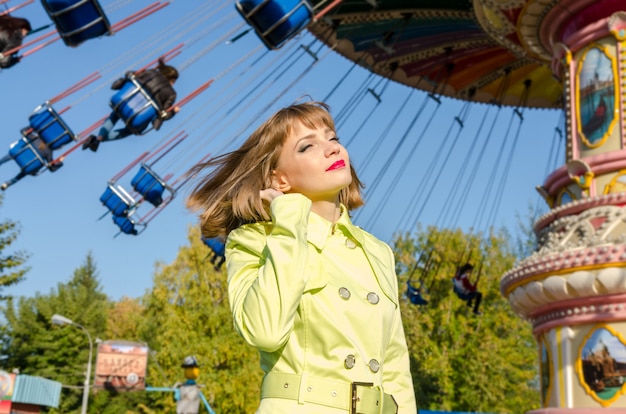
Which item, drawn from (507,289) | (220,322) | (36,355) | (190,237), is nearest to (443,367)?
(220,322)

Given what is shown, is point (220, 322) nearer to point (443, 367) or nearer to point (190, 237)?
point (190, 237)

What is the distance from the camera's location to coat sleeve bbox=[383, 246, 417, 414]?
2633mm

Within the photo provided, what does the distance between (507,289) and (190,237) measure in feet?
62.7

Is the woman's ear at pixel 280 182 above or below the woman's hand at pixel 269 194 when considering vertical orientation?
above

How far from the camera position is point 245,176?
2.83m

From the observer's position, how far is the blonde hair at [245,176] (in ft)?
9.09

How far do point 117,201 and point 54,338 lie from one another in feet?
99.2

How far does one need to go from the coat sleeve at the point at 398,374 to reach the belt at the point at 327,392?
237 millimetres

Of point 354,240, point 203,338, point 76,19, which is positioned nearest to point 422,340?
point 203,338

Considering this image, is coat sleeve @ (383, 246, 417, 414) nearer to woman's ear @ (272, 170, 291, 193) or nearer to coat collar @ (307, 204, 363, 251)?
coat collar @ (307, 204, 363, 251)

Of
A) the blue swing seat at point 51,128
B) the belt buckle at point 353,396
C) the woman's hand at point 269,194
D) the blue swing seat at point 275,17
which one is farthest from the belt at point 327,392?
the blue swing seat at point 51,128

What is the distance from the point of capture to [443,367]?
28.5m

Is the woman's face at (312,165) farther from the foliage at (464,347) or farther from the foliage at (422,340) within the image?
the foliage at (464,347)

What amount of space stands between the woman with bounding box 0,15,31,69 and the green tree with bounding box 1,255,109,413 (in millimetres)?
30245
